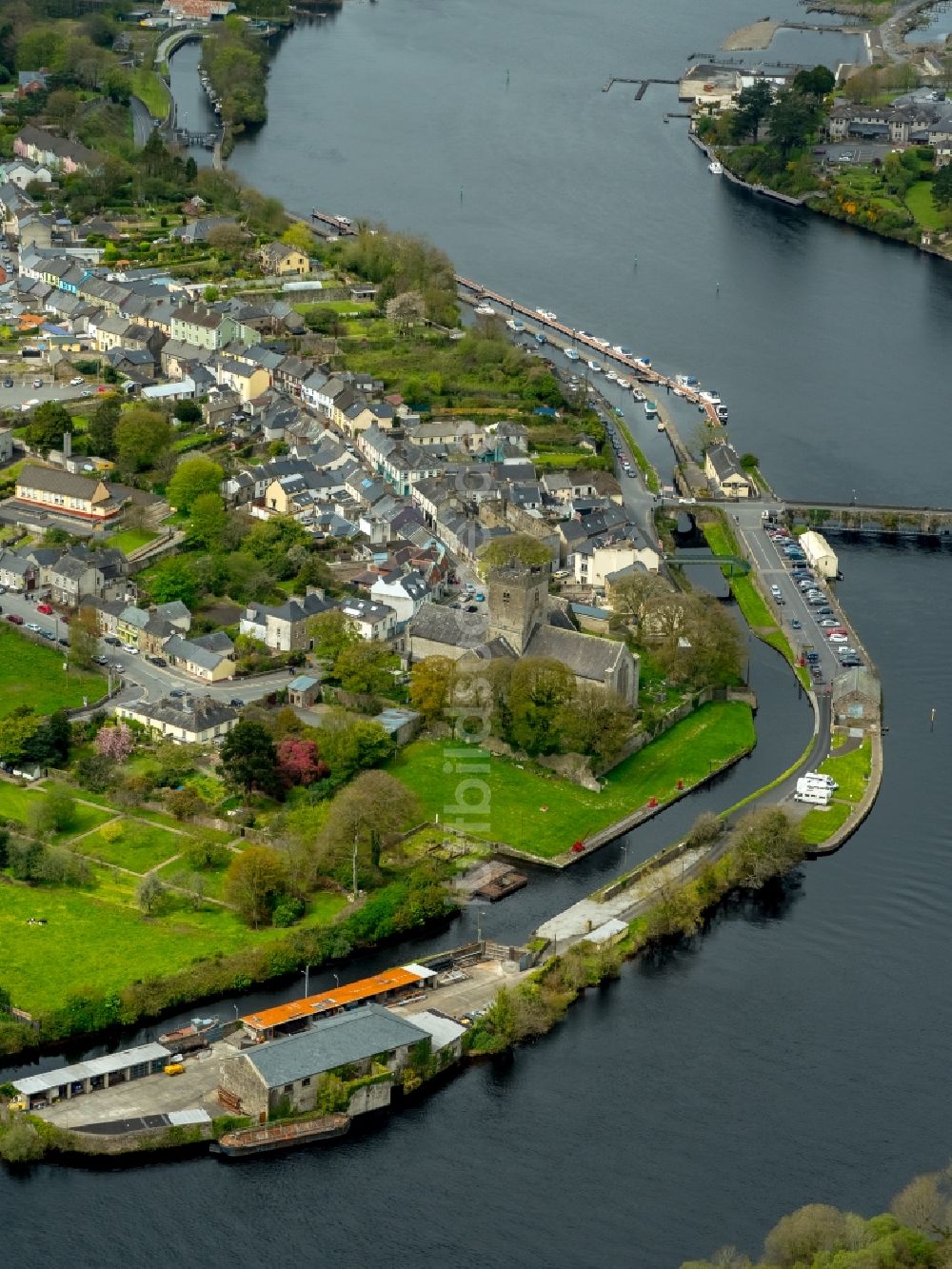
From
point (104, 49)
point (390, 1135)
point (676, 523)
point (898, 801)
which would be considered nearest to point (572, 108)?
point (104, 49)

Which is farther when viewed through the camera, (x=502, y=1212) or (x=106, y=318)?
(x=106, y=318)

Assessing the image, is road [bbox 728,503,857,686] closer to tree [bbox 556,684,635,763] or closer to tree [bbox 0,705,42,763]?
tree [bbox 556,684,635,763]

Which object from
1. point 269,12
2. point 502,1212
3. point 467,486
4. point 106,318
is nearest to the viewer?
point 502,1212

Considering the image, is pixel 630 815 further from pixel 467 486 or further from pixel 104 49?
pixel 104 49

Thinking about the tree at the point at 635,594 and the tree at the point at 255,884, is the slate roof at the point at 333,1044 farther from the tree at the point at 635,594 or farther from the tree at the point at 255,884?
the tree at the point at 635,594

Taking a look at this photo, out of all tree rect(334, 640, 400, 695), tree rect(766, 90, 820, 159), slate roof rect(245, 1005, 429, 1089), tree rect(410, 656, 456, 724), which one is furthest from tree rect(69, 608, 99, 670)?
tree rect(766, 90, 820, 159)

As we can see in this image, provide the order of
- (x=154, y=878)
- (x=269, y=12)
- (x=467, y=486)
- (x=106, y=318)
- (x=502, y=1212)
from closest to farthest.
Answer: (x=502, y=1212), (x=154, y=878), (x=467, y=486), (x=106, y=318), (x=269, y=12)
